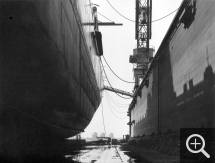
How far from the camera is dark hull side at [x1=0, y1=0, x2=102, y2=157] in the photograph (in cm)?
599

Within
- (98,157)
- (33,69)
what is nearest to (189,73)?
(98,157)

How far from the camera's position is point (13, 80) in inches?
261

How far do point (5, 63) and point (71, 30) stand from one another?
13.5 ft

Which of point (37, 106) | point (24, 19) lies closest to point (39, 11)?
point (24, 19)

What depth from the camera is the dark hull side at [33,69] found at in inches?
236

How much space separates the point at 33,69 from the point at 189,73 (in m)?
7.49

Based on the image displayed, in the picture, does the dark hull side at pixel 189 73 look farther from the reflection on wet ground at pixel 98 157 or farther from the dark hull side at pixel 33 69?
the dark hull side at pixel 33 69

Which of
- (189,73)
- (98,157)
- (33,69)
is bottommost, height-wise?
(98,157)

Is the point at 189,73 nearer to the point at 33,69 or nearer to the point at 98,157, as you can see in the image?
the point at 98,157

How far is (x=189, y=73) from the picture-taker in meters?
12.6

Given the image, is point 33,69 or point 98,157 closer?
point 33,69

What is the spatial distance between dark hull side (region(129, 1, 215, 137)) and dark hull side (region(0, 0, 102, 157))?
4298 mm

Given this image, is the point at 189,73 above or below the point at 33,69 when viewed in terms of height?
above

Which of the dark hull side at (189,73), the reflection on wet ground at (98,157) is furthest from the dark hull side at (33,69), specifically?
the dark hull side at (189,73)
